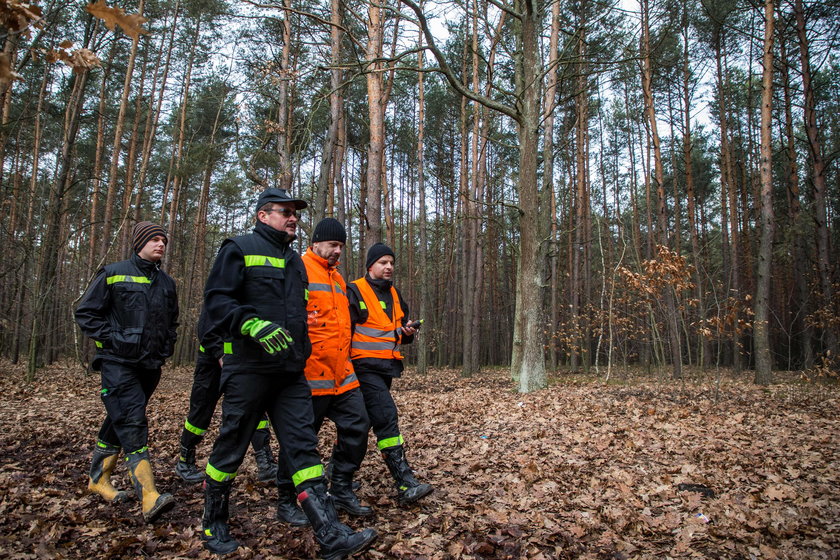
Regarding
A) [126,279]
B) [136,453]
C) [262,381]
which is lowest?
[136,453]

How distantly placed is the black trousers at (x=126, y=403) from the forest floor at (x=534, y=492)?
53cm

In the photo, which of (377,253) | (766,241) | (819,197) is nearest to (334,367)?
(377,253)

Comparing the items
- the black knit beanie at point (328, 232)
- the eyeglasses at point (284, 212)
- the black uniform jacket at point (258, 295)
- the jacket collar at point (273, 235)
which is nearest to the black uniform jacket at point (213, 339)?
the black uniform jacket at point (258, 295)

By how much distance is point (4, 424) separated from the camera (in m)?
6.64

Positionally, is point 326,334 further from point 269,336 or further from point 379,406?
point 379,406

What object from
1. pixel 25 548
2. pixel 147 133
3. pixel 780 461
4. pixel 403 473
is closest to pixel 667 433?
pixel 780 461

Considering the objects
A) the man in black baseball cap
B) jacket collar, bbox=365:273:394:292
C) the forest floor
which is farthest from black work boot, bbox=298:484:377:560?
jacket collar, bbox=365:273:394:292

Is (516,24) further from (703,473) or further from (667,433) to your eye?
(703,473)

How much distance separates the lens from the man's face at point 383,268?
422 centimetres

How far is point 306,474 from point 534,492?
6.74 feet

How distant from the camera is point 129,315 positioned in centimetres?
386

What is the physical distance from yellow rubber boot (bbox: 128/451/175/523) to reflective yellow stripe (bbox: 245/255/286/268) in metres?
1.79

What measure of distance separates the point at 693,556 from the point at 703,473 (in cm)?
162

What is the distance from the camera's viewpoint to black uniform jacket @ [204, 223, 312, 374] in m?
2.92
